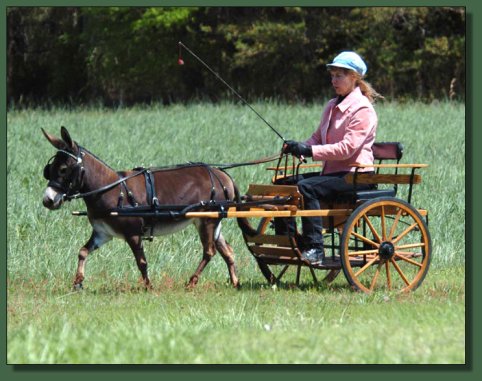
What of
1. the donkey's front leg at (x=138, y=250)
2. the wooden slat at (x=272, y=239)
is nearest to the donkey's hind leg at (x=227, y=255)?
the wooden slat at (x=272, y=239)

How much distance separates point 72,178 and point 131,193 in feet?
1.85

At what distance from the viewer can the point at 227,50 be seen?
43.7 metres

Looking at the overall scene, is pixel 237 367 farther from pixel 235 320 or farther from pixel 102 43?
pixel 102 43

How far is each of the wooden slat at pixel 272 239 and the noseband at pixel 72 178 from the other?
1804 mm

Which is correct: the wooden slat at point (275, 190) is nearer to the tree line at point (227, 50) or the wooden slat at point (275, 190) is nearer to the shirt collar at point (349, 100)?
the shirt collar at point (349, 100)

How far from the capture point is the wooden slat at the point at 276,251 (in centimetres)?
1007

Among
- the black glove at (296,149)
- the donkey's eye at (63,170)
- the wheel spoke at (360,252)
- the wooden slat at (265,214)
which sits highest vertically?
the black glove at (296,149)

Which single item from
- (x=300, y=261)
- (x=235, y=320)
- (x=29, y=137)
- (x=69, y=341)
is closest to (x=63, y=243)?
(x=300, y=261)

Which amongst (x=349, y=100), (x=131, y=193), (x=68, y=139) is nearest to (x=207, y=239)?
(x=131, y=193)

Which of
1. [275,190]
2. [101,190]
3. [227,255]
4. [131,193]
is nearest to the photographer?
[101,190]

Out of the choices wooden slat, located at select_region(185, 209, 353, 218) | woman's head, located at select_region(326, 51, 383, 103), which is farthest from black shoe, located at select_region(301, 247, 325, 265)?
woman's head, located at select_region(326, 51, 383, 103)

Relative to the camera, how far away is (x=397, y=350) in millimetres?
6836

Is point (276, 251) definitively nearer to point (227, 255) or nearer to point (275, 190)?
point (227, 255)

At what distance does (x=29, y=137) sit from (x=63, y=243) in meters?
10.1
